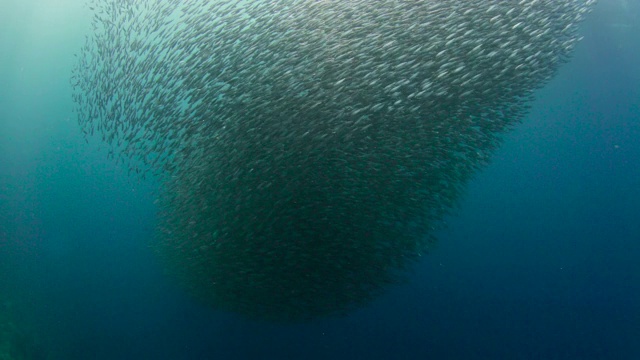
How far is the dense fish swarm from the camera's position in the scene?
427 cm

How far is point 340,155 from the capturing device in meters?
4.46

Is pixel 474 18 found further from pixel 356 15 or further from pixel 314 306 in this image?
pixel 314 306

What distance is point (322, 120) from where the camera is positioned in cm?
430

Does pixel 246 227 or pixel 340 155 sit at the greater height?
pixel 340 155

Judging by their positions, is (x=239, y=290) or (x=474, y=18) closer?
(x=474, y=18)

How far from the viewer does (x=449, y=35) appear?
427 centimetres

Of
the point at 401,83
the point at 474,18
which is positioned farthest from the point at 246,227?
the point at 474,18

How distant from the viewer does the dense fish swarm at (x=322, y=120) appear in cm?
427

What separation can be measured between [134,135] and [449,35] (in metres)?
3.80

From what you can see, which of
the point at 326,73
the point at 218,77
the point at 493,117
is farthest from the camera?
the point at 493,117

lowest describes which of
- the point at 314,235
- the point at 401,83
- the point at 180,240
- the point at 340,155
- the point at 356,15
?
the point at 314,235

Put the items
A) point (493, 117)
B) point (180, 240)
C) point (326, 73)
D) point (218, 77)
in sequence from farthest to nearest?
point (180, 240) < point (493, 117) < point (218, 77) < point (326, 73)

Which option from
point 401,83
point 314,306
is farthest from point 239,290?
point 401,83

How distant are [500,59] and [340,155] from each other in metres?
2.02
